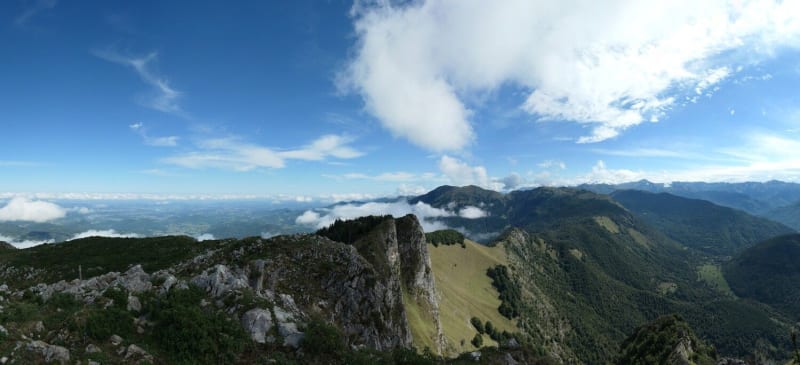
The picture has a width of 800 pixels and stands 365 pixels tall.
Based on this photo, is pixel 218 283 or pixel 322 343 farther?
pixel 218 283

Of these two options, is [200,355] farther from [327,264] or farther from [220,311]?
[327,264]

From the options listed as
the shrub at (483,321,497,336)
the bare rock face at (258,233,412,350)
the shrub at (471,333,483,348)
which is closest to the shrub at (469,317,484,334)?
the shrub at (483,321,497,336)

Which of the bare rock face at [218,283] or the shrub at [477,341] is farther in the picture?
the shrub at [477,341]

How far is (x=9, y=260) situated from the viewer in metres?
61.3

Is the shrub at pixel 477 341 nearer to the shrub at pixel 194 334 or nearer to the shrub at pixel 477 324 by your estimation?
the shrub at pixel 477 324

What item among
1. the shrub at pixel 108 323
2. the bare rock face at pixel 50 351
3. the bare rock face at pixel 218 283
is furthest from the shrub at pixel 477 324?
the bare rock face at pixel 50 351

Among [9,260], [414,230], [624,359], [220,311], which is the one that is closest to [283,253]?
[220,311]

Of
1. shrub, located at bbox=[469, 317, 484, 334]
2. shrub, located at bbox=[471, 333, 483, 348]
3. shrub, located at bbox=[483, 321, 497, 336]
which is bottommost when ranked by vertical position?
shrub, located at bbox=[483, 321, 497, 336]

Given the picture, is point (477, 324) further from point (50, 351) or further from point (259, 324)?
point (50, 351)

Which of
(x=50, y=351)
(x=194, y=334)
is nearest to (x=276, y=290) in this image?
(x=194, y=334)

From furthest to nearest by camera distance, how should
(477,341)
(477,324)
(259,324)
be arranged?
(477,324), (477,341), (259,324)

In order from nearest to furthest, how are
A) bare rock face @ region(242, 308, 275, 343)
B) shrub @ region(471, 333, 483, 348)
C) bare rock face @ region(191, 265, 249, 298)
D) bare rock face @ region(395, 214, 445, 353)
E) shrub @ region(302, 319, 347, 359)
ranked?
shrub @ region(302, 319, 347, 359) → bare rock face @ region(242, 308, 275, 343) → bare rock face @ region(191, 265, 249, 298) → bare rock face @ region(395, 214, 445, 353) → shrub @ region(471, 333, 483, 348)

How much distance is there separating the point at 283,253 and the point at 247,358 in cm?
3251

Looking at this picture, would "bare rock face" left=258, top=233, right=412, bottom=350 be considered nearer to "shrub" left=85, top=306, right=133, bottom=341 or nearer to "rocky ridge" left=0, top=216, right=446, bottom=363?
"rocky ridge" left=0, top=216, right=446, bottom=363
